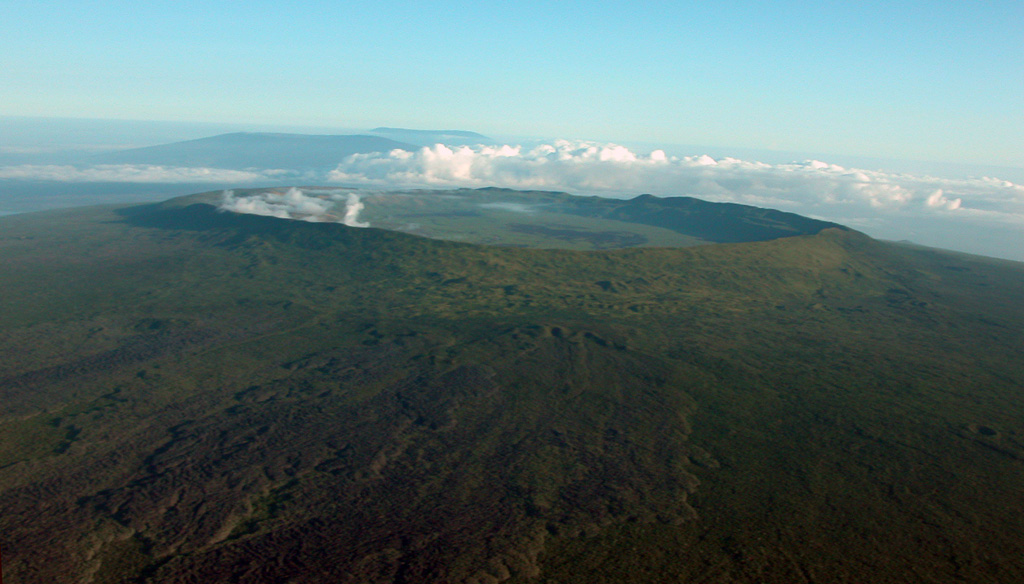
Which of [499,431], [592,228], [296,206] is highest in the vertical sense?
[592,228]

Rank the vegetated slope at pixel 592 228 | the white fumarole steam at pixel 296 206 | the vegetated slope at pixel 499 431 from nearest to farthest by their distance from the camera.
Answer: the vegetated slope at pixel 499 431
the vegetated slope at pixel 592 228
the white fumarole steam at pixel 296 206

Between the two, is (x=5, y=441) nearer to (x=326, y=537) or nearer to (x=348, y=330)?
(x=326, y=537)

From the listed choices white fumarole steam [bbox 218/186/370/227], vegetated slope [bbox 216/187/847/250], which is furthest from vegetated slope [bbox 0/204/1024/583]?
white fumarole steam [bbox 218/186/370/227]

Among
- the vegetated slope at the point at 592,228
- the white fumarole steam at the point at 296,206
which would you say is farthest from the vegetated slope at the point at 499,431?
the white fumarole steam at the point at 296,206

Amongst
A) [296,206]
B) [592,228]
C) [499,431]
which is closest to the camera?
[499,431]

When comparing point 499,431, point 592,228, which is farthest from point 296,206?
point 499,431

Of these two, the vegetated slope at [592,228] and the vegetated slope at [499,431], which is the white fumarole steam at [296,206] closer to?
the vegetated slope at [592,228]

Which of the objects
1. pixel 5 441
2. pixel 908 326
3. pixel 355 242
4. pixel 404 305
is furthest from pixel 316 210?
pixel 908 326

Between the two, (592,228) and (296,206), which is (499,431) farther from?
(592,228)

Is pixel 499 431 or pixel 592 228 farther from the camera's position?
pixel 592 228
